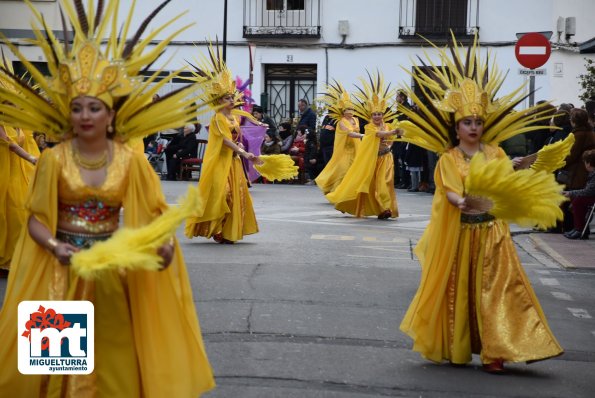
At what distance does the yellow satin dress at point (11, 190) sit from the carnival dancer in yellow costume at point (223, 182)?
2646 millimetres

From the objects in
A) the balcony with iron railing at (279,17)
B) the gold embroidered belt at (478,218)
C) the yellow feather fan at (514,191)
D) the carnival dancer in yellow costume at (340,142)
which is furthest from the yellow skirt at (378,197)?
the balcony with iron railing at (279,17)

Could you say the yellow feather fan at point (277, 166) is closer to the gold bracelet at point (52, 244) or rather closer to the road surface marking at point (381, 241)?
the road surface marking at point (381, 241)

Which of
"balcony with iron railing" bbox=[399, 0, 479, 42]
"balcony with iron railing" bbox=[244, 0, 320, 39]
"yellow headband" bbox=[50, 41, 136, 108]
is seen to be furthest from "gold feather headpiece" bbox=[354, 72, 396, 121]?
"balcony with iron railing" bbox=[244, 0, 320, 39]

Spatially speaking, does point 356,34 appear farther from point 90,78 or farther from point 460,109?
point 90,78

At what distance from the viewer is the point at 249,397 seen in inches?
240

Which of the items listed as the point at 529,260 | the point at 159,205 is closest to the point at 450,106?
the point at 159,205

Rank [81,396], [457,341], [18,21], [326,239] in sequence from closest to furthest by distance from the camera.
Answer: [81,396], [457,341], [326,239], [18,21]

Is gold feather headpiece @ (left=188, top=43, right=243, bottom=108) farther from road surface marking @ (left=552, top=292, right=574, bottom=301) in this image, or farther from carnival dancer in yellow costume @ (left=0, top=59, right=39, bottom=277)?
road surface marking @ (left=552, top=292, right=574, bottom=301)

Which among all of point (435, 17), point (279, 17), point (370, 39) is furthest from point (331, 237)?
point (279, 17)

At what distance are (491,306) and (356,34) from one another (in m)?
26.2

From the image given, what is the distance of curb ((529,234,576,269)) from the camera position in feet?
40.0

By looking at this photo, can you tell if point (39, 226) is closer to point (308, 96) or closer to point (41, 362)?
point (41, 362)

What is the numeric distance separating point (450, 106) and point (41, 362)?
3339 mm

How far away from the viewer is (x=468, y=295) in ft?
23.1
